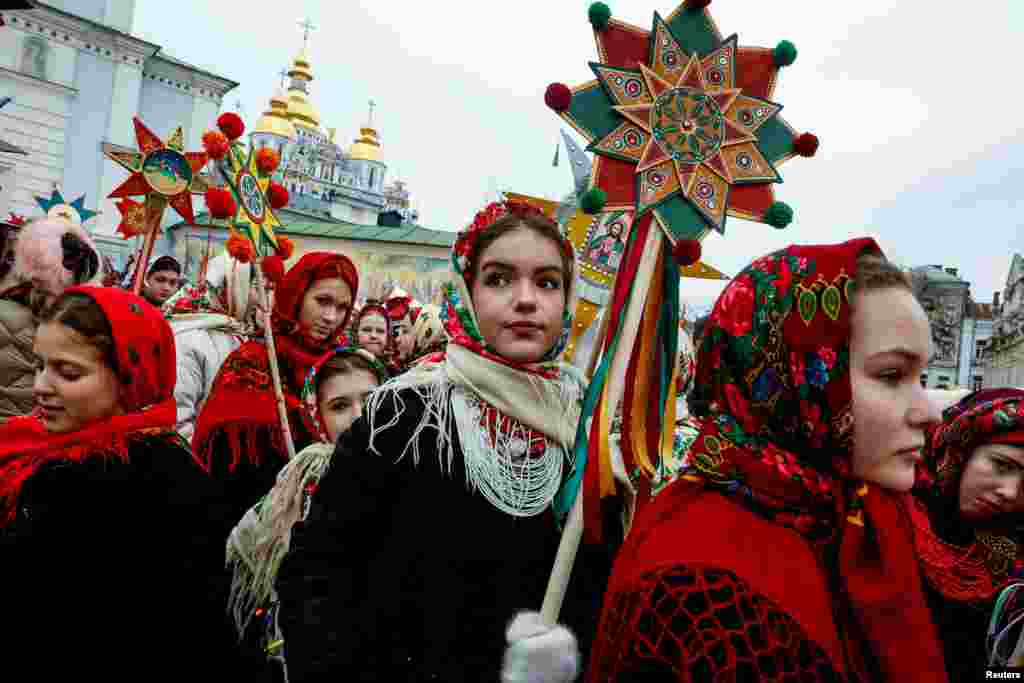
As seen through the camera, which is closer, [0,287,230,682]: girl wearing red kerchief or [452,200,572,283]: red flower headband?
[0,287,230,682]: girl wearing red kerchief

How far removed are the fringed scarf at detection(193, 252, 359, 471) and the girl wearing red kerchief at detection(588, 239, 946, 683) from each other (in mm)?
2379

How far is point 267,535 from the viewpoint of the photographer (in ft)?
8.52

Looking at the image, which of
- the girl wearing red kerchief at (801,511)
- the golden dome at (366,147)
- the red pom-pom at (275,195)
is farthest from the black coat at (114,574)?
the golden dome at (366,147)

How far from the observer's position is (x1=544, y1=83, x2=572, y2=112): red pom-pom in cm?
175

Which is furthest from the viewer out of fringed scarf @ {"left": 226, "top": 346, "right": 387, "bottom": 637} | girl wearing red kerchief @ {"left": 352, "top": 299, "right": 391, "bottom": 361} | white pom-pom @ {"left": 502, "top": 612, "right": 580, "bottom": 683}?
girl wearing red kerchief @ {"left": 352, "top": 299, "right": 391, "bottom": 361}

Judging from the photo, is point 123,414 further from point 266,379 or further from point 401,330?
point 401,330

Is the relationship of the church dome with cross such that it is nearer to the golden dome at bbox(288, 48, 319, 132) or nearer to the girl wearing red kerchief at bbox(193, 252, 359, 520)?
the golden dome at bbox(288, 48, 319, 132)

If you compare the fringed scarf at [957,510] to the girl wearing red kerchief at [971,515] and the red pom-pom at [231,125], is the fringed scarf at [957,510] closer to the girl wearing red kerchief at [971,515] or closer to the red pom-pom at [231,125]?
the girl wearing red kerchief at [971,515]

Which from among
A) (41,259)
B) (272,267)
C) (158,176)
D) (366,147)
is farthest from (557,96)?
(366,147)

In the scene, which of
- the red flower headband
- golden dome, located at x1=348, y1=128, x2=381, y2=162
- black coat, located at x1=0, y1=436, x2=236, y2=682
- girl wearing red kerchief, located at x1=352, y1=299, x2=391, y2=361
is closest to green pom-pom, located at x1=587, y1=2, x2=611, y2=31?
the red flower headband

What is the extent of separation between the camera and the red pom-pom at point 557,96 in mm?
1745

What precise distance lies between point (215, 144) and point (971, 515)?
128 inches

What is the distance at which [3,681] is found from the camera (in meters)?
1.76

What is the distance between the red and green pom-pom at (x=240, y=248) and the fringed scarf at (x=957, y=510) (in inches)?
112
